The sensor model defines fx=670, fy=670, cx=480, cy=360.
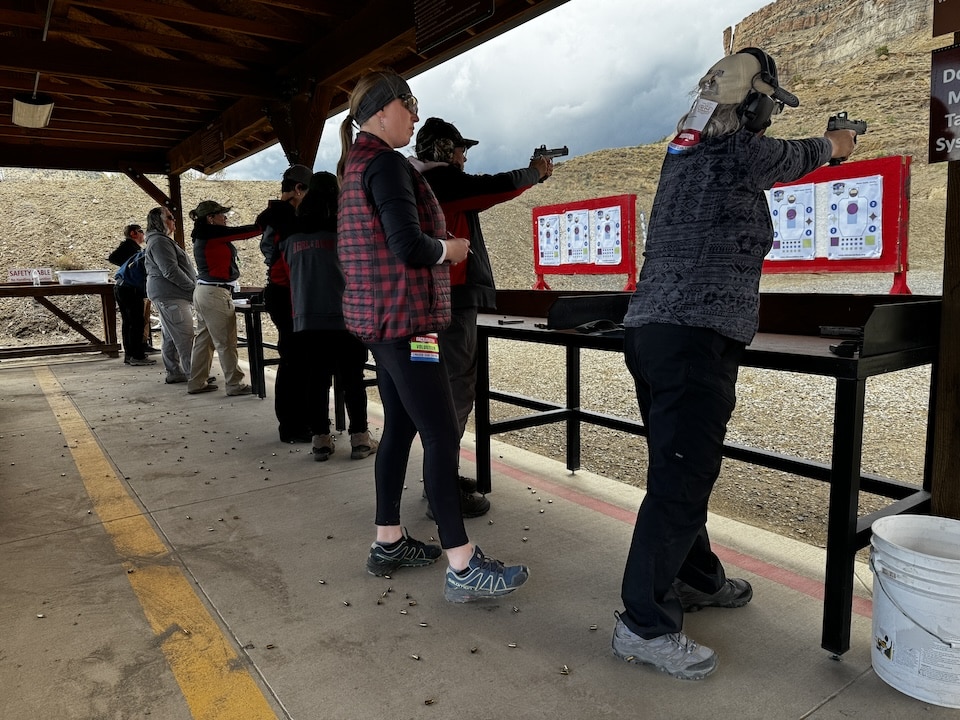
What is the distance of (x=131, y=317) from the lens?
25.5ft

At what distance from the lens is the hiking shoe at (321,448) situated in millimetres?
3811

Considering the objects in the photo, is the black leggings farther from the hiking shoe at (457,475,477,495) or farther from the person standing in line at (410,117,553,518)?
the hiking shoe at (457,475,477,495)

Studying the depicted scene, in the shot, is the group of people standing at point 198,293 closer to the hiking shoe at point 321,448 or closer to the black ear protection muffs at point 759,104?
the hiking shoe at point 321,448

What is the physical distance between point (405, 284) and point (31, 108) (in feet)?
18.2

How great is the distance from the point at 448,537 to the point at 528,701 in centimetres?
58

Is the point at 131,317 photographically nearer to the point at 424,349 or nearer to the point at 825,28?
the point at 424,349

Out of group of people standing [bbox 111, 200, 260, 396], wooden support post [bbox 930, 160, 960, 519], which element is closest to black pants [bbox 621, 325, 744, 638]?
wooden support post [bbox 930, 160, 960, 519]

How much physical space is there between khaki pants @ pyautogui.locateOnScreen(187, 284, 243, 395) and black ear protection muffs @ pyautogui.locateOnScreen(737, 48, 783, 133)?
4.63 metres

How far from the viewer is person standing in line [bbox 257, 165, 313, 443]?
3.85m

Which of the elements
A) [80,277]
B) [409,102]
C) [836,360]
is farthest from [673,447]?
[80,277]

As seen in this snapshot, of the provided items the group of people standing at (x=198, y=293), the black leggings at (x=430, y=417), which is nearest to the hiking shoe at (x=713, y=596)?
the black leggings at (x=430, y=417)

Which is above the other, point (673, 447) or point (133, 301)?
point (133, 301)

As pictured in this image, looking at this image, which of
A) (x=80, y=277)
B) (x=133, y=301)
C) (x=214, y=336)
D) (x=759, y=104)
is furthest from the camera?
(x=80, y=277)

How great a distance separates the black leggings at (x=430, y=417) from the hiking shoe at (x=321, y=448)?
1.74 m
